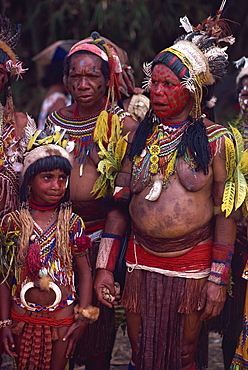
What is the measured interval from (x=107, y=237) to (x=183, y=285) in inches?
21.1

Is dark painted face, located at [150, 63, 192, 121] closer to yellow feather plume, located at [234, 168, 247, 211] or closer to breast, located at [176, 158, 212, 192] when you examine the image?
breast, located at [176, 158, 212, 192]

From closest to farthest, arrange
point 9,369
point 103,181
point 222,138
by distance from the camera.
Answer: point 222,138 → point 103,181 → point 9,369

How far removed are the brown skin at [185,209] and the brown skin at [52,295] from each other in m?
0.44

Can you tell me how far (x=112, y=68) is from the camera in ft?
13.9

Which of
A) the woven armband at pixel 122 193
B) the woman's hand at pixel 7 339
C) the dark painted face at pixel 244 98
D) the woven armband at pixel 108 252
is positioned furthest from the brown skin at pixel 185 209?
the woman's hand at pixel 7 339

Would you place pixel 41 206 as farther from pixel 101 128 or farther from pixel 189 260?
pixel 189 260

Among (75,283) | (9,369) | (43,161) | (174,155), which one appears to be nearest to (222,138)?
A: (174,155)

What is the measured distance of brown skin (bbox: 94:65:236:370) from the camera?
11.6ft

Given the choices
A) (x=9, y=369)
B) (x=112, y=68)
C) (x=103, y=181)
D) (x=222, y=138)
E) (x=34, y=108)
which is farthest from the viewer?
(x=34, y=108)

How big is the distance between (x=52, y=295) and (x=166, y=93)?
129 cm

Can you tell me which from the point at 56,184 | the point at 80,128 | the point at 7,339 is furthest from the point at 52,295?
the point at 80,128

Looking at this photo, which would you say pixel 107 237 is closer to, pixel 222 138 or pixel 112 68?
pixel 222 138

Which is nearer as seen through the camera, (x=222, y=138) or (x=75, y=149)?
(x=222, y=138)

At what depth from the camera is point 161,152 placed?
3.65 m
